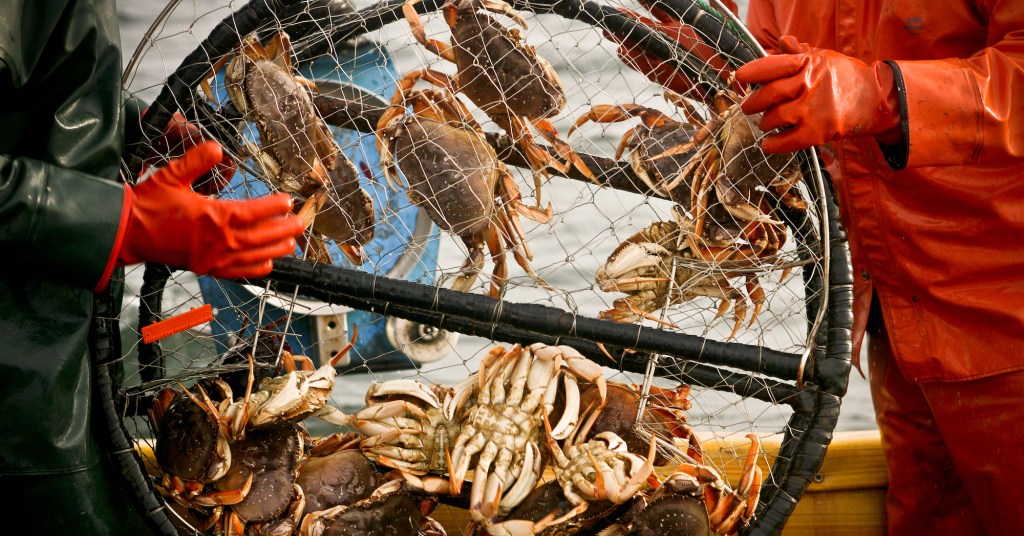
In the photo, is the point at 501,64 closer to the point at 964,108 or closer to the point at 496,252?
the point at 496,252

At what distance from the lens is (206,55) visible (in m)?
1.71

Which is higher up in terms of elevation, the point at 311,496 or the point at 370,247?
the point at 311,496

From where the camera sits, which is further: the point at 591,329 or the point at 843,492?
the point at 843,492

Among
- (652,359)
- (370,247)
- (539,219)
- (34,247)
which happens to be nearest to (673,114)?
(539,219)

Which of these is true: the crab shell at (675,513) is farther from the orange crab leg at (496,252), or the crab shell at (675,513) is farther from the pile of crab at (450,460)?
the orange crab leg at (496,252)

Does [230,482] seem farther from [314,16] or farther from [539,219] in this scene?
[314,16]

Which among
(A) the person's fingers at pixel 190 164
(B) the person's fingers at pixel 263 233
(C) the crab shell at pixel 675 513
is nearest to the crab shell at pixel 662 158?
(C) the crab shell at pixel 675 513

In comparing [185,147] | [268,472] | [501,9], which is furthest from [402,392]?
[501,9]

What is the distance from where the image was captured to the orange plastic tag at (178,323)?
5.84 feet

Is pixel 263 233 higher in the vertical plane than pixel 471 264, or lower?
higher

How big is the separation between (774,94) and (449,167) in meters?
0.69

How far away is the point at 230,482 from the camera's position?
1806 mm

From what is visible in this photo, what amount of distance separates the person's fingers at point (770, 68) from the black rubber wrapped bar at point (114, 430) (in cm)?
132

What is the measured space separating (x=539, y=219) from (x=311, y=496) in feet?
2.57
